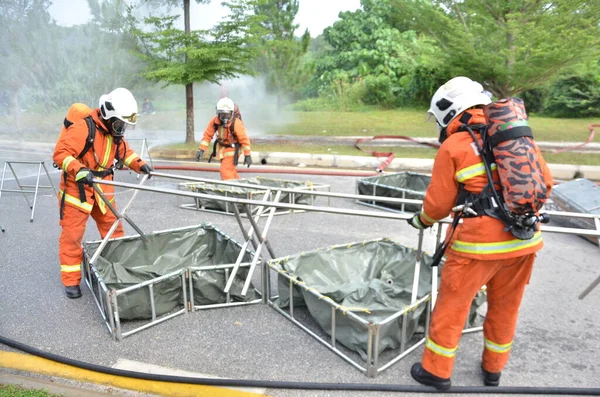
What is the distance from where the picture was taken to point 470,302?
2504 mm

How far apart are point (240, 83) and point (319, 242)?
48.6 ft

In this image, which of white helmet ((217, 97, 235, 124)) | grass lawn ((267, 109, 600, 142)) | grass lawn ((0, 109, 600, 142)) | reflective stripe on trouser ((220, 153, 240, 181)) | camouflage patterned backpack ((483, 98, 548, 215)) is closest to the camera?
camouflage patterned backpack ((483, 98, 548, 215))

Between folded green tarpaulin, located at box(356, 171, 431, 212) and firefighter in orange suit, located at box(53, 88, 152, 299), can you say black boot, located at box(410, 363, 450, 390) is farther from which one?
folded green tarpaulin, located at box(356, 171, 431, 212)

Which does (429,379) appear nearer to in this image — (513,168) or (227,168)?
(513,168)

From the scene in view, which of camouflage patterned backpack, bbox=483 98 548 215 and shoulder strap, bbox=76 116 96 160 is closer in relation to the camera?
camouflage patterned backpack, bbox=483 98 548 215

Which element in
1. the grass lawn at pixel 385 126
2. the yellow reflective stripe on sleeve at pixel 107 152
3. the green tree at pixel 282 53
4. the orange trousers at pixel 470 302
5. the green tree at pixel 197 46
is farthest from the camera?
the green tree at pixel 282 53

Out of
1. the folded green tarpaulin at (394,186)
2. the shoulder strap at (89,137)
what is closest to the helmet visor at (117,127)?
the shoulder strap at (89,137)

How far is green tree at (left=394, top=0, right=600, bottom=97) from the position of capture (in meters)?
9.08

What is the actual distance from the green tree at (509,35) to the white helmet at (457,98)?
25.3 feet

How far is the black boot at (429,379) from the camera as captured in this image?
257cm

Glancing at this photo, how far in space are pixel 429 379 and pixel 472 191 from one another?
1.09 metres

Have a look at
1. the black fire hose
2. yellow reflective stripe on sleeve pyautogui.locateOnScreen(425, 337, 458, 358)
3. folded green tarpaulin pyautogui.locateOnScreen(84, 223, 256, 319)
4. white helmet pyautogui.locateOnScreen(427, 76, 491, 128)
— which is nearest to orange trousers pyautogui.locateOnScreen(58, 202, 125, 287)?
folded green tarpaulin pyautogui.locateOnScreen(84, 223, 256, 319)

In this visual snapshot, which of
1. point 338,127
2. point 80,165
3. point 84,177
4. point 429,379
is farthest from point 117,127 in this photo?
point 338,127

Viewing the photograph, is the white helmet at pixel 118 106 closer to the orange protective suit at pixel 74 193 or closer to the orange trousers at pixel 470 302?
the orange protective suit at pixel 74 193
